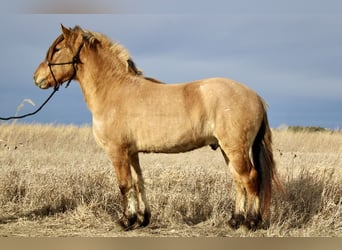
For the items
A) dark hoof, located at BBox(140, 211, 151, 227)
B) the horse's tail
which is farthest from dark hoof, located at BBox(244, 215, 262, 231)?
dark hoof, located at BBox(140, 211, 151, 227)

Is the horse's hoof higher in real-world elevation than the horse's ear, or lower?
lower

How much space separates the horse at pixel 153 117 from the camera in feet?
15.2

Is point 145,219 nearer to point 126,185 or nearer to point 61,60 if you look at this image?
point 126,185

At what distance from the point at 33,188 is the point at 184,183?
2.21 meters

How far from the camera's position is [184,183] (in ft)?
20.9

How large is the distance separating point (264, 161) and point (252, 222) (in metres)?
0.72

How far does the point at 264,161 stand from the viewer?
4887 millimetres

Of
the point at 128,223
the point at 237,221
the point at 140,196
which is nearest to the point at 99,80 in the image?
the point at 140,196

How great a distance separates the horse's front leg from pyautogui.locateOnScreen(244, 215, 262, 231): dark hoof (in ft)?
4.34

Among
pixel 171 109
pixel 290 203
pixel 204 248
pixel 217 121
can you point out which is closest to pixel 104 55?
pixel 171 109

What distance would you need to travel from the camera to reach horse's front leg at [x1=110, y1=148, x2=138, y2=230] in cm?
485

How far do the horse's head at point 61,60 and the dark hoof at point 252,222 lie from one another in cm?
274

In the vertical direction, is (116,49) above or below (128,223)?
Answer: above

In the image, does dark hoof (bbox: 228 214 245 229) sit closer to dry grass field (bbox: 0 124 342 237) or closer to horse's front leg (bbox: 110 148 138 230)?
dry grass field (bbox: 0 124 342 237)
